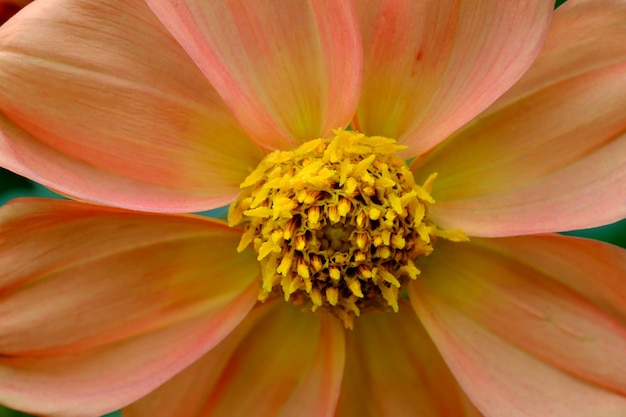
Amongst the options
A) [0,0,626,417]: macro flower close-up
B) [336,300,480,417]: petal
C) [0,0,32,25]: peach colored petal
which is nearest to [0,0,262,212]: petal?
[0,0,626,417]: macro flower close-up

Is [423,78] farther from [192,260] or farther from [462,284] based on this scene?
[192,260]

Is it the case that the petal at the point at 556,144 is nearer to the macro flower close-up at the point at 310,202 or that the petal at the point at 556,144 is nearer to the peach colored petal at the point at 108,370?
the macro flower close-up at the point at 310,202

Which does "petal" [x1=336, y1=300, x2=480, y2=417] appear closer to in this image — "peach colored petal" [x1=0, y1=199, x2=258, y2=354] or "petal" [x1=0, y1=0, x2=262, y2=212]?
"peach colored petal" [x1=0, y1=199, x2=258, y2=354]

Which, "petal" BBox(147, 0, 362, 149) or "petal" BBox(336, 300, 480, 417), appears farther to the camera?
"petal" BBox(336, 300, 480, 417)

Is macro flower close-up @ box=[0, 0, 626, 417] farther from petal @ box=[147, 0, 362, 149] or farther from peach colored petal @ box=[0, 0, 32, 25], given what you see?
peach colored petal @ box=[0, 0, 32, 25]

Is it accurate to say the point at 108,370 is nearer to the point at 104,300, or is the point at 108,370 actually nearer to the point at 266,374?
the point at 104,300

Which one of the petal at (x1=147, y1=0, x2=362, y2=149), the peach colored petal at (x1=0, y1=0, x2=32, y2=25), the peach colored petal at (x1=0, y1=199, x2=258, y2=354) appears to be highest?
the peach colored petal at (x1=0, y1=0, x2=32, y2=25)

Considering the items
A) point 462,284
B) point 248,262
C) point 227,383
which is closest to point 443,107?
point 462,284

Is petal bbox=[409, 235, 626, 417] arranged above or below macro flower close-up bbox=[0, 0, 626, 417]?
below
